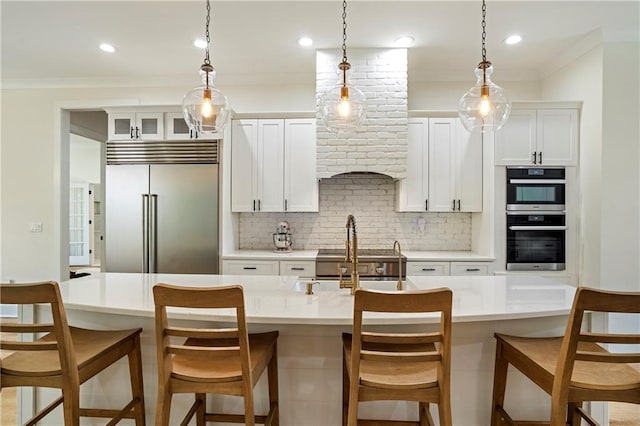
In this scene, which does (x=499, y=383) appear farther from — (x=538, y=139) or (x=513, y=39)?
(x=513, y=39)

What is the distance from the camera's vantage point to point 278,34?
3.21m

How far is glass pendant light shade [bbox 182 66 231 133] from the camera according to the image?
215 centimetres

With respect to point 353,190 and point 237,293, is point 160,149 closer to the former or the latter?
point 353,190

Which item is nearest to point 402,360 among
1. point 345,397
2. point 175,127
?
point 345,397

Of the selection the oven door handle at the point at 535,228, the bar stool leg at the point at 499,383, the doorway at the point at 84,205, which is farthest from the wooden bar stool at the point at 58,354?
the doorway at the point at 84,205

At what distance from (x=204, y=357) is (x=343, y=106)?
151cm

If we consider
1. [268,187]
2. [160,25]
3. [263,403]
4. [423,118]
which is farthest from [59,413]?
[423,118]

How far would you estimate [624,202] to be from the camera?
3.21 meters

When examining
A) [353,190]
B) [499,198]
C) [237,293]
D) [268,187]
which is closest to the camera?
[237,293]

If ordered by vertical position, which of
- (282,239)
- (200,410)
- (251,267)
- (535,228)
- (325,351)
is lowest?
(200,410)

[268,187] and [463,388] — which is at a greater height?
[268,187]

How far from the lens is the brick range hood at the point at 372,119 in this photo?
354 centimetres

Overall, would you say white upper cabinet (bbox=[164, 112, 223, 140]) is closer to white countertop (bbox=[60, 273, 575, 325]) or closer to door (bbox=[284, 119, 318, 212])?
door (bbox=[284, 119, 318, 212])

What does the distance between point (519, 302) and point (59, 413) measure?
255cm
